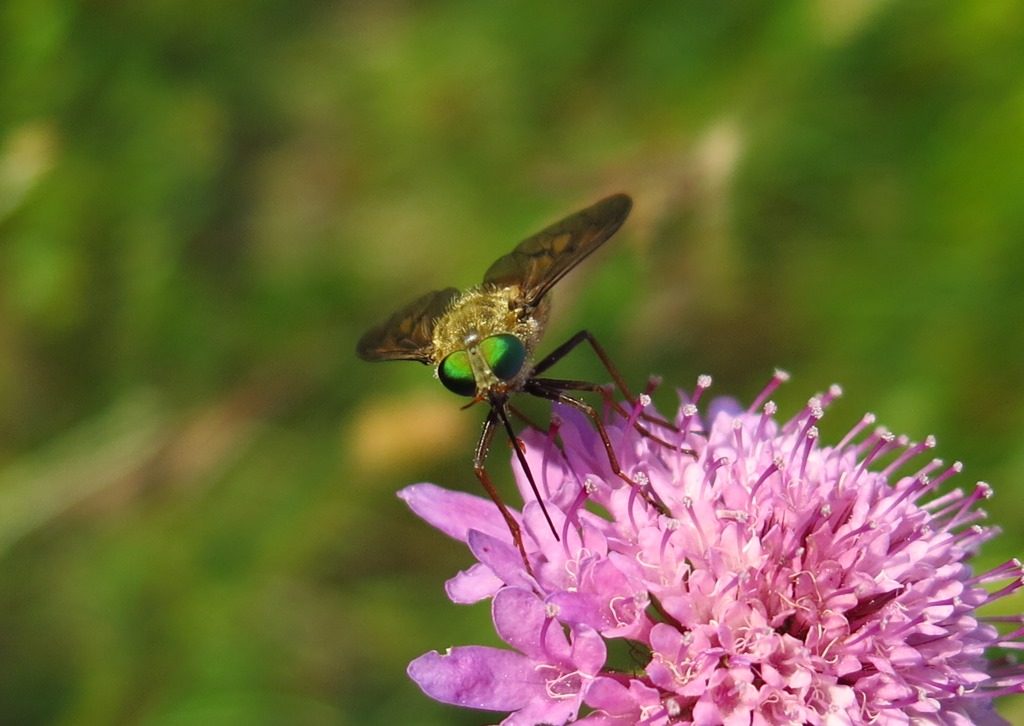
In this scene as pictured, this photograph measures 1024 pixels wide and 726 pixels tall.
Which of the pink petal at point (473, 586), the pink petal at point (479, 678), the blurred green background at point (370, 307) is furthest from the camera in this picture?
the blurred green background at point (370, 307)

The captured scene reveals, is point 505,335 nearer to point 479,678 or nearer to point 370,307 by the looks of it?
point 479,678

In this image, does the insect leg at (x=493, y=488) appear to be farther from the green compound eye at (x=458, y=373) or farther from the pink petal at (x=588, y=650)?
the pink petal at (x=588, y=650)

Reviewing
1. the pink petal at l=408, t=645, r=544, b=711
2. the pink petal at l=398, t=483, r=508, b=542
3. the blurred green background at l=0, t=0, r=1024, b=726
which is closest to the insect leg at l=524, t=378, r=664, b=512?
the pink petal at l=398, t=483, r=508, b=542

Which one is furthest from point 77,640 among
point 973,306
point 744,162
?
point 973,306

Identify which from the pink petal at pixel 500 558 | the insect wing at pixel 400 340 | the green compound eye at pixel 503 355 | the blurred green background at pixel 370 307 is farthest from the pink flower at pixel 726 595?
the blurred green background at pixel 370 307

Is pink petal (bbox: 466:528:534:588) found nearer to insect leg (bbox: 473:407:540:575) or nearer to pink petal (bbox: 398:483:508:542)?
insect leg (bbox: 473:407:540:575)

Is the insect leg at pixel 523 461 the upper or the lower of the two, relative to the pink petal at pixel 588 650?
upper

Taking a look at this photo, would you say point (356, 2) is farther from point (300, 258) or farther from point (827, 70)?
point (827, 70)
